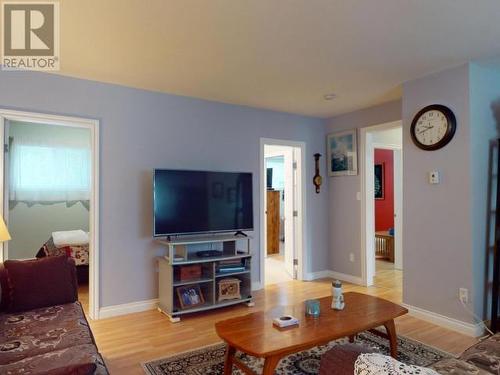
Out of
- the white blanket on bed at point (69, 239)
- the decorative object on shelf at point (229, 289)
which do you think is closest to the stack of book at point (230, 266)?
the decorative object on shelf at point (229, 289)

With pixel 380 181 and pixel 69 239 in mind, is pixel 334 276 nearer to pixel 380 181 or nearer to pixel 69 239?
pixel 380 181

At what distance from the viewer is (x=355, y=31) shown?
7.89ft

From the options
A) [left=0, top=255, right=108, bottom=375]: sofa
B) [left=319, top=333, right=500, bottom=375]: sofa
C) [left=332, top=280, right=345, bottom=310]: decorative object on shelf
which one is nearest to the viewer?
[left=319, top=333, right=500, bottom=375]: sofa

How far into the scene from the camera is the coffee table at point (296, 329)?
1.86 metres

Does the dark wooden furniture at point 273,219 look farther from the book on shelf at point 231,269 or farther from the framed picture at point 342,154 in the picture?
the book on shelf at point 231,269

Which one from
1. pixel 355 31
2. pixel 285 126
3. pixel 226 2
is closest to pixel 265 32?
pixel 226 2

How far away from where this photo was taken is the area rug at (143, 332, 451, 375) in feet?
7.87

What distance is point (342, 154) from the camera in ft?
16.2

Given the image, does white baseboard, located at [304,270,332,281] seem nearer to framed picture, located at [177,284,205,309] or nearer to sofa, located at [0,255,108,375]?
framed picture, located at [177,284,205,309]

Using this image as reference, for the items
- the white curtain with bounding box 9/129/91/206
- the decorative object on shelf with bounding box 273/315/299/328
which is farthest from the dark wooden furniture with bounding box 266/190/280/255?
the decorative object on shelf with bounding box 273/315/299/328

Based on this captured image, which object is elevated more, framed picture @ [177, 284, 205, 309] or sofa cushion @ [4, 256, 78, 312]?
sofa cushion @ [4, 256, 78, 312]

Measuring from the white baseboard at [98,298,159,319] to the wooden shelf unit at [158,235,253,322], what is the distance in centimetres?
12

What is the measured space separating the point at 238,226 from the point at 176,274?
90cm

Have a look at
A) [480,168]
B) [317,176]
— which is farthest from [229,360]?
[317,176]
